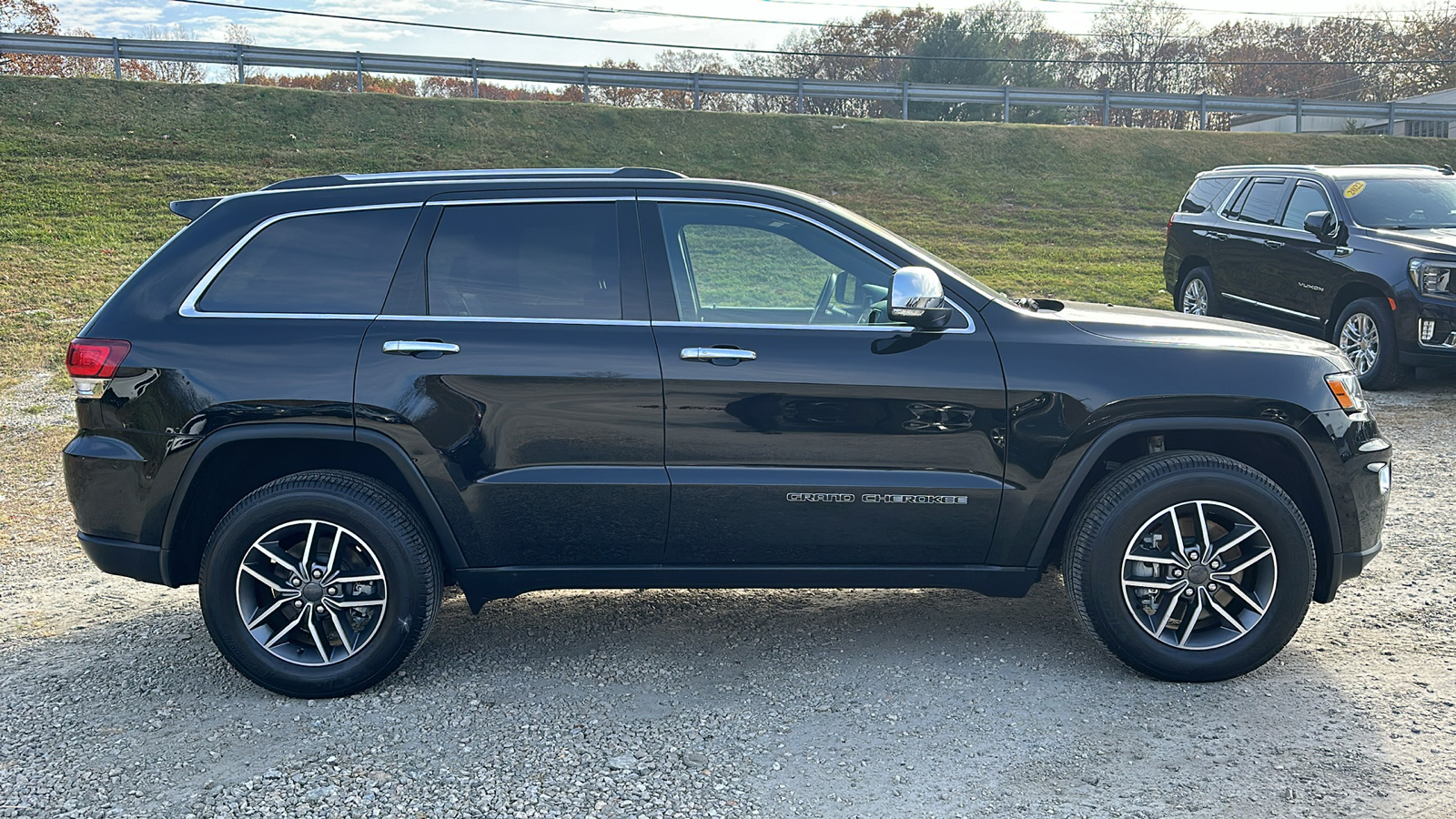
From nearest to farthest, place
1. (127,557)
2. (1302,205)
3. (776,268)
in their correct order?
(127,557) < (776,268) < (1302,205)

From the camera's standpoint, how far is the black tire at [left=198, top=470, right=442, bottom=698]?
386 centimetres

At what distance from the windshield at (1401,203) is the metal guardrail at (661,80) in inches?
667

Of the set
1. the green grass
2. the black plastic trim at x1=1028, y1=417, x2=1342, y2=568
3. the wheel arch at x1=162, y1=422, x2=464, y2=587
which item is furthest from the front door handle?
the green grass

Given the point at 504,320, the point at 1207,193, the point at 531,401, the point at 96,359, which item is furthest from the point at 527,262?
the point at 1207,193

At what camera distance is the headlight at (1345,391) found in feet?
13.1

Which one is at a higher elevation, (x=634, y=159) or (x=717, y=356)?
(x=634, y=159)

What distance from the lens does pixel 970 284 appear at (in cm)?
404

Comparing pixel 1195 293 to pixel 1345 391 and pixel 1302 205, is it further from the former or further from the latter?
pixel 1345 391

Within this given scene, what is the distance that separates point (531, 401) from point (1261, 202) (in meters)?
9.28

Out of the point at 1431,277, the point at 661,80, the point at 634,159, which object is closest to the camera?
the point at 1431,277

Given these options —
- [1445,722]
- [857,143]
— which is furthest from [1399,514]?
[857,143]

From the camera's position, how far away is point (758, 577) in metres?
3.97

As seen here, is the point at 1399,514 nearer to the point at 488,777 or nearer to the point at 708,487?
the point at 708,487

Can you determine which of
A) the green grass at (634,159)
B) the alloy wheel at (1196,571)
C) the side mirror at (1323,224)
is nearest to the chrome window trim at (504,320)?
the alloy wheel at (1196,571)
